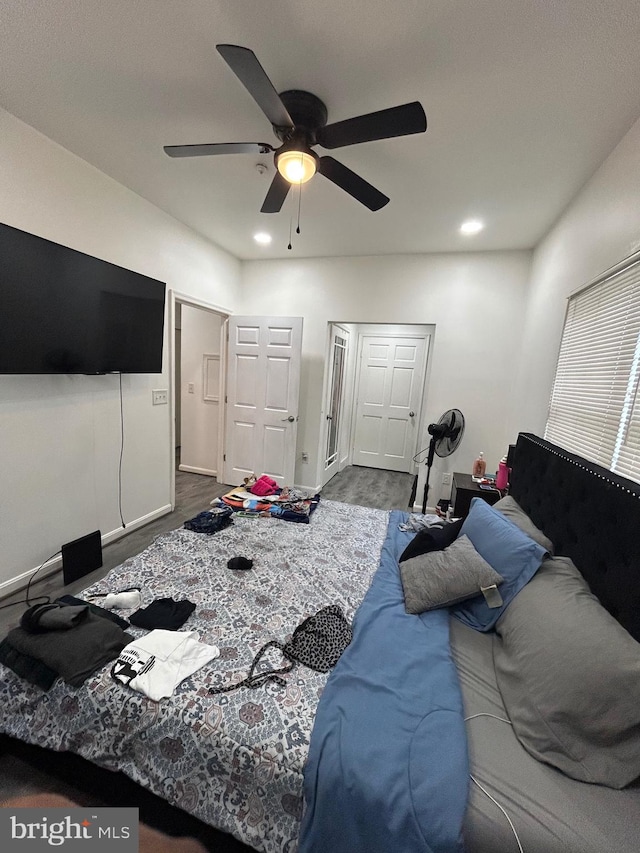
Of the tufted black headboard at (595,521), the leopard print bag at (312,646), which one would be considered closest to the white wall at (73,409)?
the leopard print bag at (312,646)

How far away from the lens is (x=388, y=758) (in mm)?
849

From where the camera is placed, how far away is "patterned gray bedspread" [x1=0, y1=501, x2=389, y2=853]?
882mm

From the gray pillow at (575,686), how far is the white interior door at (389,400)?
412cm

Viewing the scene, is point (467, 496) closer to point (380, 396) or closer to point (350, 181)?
point (350, 181)

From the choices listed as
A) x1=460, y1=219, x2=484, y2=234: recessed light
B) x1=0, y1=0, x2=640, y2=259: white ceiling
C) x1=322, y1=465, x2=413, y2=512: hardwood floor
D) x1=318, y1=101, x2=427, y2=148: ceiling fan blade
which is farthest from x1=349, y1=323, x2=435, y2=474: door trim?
x1=318, y1=101, x2=427, y2=148: ceiling fan blade

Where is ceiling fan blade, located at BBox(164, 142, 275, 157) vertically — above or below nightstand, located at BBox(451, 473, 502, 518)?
above

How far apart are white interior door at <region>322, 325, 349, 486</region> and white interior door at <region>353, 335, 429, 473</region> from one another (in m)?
0.55

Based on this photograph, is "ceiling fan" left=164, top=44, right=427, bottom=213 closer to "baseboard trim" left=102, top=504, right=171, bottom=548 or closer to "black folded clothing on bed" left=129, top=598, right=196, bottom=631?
"black folded clothing on bed" left=129, top=598, right=196, bottom=631

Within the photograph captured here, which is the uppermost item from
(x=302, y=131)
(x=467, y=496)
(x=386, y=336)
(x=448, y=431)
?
(x=302, y=131)

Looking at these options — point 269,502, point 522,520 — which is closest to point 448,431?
point 522,520

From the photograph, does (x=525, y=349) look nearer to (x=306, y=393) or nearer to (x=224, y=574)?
(x=306, y=393)

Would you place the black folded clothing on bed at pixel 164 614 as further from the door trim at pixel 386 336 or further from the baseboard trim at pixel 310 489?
the door trim at pixel 386 336

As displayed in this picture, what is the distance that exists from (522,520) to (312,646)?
1.22 meters

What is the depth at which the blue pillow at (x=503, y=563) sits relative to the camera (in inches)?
52.1
